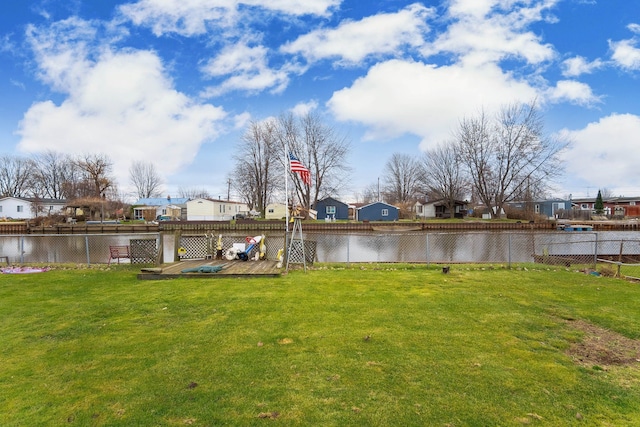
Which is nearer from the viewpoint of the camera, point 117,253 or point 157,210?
point 117,253

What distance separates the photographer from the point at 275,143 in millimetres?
51594

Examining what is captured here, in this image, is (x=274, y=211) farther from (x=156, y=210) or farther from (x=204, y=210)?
(x=156, y=210)

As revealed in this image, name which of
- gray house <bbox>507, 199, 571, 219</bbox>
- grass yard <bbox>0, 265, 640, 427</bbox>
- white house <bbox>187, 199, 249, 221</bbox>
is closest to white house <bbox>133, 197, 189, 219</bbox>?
white house <bbox>187, 199, 249, 221</bbox>

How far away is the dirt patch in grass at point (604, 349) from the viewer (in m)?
3.96

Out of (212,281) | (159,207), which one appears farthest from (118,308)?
(159,207)

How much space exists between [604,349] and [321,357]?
374cm

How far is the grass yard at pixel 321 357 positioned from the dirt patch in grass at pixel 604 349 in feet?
0.09

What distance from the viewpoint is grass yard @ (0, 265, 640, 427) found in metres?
2.94

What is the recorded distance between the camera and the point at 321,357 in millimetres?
4039

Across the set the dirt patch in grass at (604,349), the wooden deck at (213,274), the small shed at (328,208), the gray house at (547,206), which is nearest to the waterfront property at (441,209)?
the gray house at (547,206)

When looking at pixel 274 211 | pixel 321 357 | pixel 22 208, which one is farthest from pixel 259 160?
pixel 321 357

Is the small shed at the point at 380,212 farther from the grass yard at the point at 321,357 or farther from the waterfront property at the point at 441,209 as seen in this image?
the grass yard at the point at 321,357

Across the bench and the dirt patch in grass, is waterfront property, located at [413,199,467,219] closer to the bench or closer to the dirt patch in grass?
the bench

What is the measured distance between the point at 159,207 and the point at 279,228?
31947 mm
